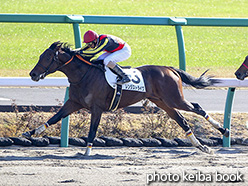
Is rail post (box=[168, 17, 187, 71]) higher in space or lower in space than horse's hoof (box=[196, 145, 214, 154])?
higher

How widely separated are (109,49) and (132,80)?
0.52 meters

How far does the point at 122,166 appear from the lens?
6.14 meters

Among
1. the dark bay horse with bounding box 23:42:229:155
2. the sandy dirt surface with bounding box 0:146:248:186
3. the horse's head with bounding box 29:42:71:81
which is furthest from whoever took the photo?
the dark bay horse with bounding box 23:42:229:155

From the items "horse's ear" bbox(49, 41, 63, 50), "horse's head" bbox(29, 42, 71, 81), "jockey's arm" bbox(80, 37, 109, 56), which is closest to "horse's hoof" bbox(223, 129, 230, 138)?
"jockey's arm" bbox(80, 37, 109, 56)

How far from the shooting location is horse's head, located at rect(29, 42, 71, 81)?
21.6ft

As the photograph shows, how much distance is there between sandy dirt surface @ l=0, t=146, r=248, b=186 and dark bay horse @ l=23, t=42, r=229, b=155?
1.01 ft

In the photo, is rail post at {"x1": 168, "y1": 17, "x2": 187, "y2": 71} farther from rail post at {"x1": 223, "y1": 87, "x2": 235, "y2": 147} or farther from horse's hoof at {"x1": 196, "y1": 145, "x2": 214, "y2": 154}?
horse's hoof at {"x1": 196, "y1": 145, "x2": 214, "y2": 154}

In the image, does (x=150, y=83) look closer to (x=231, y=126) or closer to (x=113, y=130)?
(x=113, y=130)

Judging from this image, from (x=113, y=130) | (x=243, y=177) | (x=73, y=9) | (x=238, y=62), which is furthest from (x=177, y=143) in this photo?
(x=73, y=9)

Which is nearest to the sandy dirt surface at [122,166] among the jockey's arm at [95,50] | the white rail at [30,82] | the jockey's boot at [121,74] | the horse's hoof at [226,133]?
the horse's hoof at [226,133]

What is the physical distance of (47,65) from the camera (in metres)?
6.64

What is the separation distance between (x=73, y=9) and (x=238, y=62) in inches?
533

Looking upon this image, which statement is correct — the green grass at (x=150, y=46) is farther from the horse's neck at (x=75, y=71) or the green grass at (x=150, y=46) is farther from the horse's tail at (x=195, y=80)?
the horse's neck at (x=75, y=71)

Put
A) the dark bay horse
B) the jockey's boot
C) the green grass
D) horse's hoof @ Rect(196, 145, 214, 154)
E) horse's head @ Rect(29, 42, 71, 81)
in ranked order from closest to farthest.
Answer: horse's head @ Rect(29, 42, 71, 81), the dark bay horse, the jockey's boot, horse's hoof @ Rect(196, 145, 214, 154), the green grass
